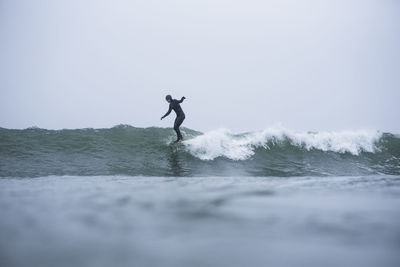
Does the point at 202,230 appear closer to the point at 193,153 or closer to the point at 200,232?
the point at 200,232

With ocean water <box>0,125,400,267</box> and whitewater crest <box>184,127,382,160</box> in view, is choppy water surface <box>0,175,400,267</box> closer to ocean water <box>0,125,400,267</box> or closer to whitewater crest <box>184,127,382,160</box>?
ocean water <box>0,125,400,267</box>

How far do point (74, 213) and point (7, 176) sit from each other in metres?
5.98

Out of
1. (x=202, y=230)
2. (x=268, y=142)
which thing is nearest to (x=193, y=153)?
(x=268, y=142)

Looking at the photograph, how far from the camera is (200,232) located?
7.13 feet

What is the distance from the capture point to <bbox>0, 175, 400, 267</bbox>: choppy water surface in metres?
1.69

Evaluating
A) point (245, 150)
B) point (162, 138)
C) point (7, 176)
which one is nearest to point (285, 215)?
point (7, 176)

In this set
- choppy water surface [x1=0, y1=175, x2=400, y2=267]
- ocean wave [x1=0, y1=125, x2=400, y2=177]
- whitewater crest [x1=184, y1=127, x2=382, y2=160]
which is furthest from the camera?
whitewater crest [x1=184, y1=127, x2=382, y2=160]

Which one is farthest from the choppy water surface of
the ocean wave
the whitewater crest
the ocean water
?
the whitewater crest

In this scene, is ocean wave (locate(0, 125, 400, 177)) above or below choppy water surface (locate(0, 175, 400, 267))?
above

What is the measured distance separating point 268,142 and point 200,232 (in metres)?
10.6

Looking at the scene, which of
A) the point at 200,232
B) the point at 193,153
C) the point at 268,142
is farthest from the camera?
the point at 268,142

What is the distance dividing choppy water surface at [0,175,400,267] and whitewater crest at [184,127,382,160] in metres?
7.33

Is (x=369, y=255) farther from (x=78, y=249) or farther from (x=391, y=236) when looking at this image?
(x=78, y=249)

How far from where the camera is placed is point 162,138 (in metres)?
12.8
